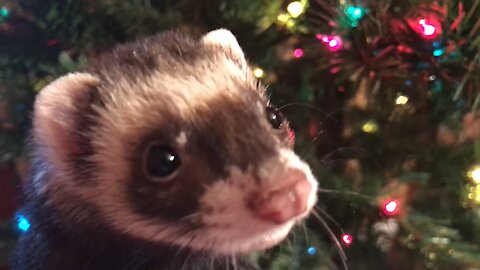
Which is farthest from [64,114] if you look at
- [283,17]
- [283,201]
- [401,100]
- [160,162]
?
[401,100]

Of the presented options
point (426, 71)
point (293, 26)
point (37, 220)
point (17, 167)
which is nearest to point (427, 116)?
point (426, 71)

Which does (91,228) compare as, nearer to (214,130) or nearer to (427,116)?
(214,130)

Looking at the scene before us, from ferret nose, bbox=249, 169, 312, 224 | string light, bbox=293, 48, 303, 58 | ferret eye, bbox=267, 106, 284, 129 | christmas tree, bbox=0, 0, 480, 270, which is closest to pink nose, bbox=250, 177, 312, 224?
ferret nose, bbox=249, 169, 312, 224

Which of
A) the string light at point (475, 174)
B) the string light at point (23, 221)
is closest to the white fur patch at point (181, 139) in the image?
the string light at point (23, 221)

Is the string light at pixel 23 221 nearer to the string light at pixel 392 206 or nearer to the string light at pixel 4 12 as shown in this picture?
the string light at pixel 4 12

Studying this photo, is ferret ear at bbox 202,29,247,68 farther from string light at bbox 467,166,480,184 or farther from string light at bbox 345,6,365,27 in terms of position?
string light at bbox 467,166,480,184

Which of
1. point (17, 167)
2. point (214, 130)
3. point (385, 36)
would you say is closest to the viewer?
point (214, 130)
